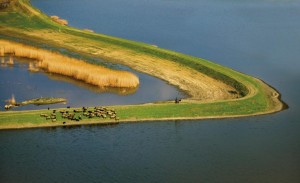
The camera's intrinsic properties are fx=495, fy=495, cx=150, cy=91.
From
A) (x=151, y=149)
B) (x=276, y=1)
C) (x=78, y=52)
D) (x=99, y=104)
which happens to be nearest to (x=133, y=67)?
(x=78, y=52)

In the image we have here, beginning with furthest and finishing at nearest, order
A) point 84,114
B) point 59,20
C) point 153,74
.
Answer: point 59,20, point 153,74, point 84,114

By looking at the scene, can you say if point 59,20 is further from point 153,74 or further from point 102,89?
point 102,89

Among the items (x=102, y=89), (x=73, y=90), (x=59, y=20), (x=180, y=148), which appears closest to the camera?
(x=180, y=148)

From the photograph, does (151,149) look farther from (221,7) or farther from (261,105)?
(221,7)

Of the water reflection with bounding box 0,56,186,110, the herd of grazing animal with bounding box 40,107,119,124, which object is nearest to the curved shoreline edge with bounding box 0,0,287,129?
the herd of grazing animal with bounding box 40,107,119,124

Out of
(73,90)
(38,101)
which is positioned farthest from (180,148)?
(73,90)

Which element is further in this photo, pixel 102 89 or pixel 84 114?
pixel 102 89

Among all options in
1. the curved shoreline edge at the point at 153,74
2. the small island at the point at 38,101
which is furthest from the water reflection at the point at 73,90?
the curved shoreline edge at the point at 153,74
